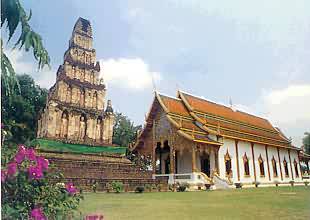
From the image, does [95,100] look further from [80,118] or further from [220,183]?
[220,183]

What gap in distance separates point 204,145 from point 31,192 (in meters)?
9.73

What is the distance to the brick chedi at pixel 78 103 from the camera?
1290 cm

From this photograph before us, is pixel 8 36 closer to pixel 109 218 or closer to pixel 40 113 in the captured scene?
pixel 109 218

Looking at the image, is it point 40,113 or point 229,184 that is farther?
point 40,113

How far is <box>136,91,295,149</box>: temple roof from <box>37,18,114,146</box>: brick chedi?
8.40ft

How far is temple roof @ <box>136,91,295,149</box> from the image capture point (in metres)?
11.7

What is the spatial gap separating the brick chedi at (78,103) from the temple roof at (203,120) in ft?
8.40

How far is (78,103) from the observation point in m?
13.9

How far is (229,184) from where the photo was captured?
10.7 meters

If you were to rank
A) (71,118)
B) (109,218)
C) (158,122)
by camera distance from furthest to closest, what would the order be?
(71,118) < (158,122) < (109,218)

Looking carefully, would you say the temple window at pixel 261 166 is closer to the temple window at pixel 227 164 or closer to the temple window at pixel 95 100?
the temple window at pixel 227 164

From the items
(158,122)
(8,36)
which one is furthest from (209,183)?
(8,36)

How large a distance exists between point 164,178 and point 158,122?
2.27m

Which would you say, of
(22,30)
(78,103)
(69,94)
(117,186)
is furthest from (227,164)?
(22,30)
